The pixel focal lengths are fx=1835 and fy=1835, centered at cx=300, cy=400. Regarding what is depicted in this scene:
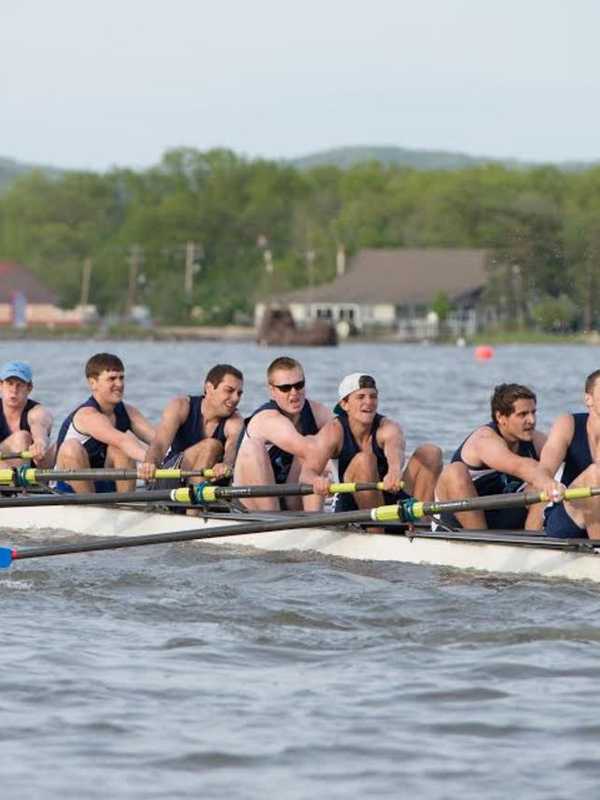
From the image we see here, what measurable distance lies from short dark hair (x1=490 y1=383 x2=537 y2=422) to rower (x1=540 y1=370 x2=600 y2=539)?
0.45 meters

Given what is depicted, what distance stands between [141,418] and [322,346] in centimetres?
7258

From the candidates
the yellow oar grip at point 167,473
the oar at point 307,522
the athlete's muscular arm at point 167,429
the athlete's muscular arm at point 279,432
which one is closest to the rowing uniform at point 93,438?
the athlete's muscular arm at point 167,429

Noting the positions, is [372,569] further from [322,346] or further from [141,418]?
[322,346]

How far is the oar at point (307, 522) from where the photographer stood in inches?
396

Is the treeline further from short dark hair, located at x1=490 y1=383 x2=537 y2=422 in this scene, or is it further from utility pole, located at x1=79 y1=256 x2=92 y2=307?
short dark hair, located at x1=490 y1=383 x2=537 y2=422

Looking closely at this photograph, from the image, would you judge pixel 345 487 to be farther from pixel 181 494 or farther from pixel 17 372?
pixel 17 372

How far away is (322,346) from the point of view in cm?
8562

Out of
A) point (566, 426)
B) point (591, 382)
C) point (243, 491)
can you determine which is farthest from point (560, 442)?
point (243, 491)

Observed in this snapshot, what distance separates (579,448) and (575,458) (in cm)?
6

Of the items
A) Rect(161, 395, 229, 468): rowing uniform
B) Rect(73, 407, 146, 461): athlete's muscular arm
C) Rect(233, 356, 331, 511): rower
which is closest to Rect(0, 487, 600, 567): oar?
Rect(233, 356, 331, 511): rower

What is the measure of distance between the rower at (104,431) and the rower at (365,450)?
1727 mm

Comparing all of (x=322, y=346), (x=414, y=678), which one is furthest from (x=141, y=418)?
(x=322, y=346)

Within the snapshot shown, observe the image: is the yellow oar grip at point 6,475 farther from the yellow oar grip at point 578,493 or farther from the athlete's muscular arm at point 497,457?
the yellow oar grip at point 578,493

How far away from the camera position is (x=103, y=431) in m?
12.9
